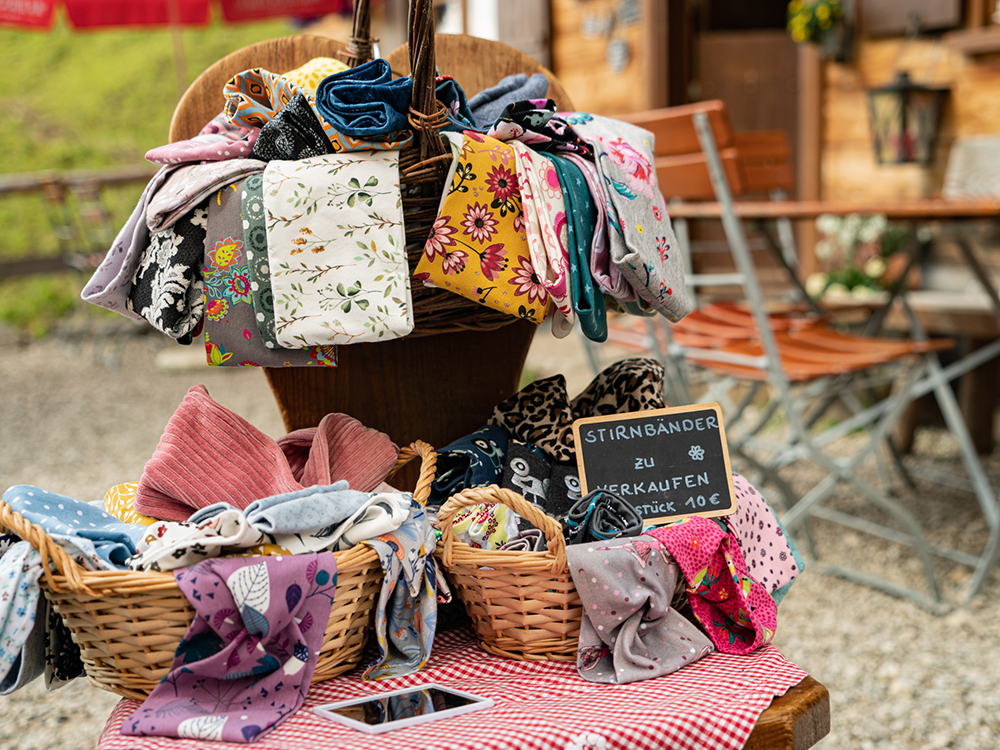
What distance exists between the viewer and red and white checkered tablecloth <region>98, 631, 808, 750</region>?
0.77 metres

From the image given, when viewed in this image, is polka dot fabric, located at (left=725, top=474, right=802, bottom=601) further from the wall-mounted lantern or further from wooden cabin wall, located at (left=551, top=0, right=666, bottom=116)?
wooden cabin wall, located at (left=551, top=0, right=666, bottom=116)

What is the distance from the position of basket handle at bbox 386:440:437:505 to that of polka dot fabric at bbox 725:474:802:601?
35 centimetres

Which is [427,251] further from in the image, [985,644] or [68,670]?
[985,644]

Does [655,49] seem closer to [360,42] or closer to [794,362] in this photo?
[794,362]

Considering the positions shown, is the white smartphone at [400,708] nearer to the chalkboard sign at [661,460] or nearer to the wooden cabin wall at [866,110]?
the chalkboard sign at [661,460]

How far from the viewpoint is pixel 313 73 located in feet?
3.55

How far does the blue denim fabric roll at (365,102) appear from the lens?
2.94 ft

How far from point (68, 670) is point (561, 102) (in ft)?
3.24

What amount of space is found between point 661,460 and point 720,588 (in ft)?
0.54

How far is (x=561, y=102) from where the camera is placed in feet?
4.31

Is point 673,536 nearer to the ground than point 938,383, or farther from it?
farther from it

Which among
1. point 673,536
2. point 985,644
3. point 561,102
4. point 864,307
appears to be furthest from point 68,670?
point 864,307

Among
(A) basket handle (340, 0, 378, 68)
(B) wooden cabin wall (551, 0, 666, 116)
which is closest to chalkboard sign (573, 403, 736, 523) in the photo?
(A) basket handle (340, 0, 378, 68)

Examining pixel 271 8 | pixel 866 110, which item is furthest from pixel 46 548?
pixel 271 8
